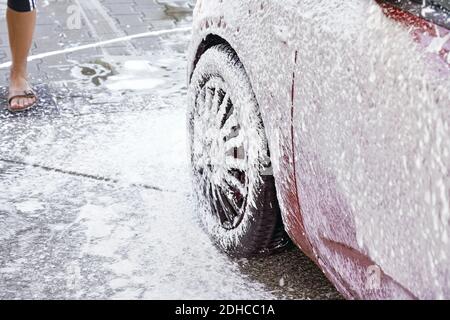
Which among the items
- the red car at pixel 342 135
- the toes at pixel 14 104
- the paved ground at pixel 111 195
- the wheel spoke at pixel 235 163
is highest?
the red car at pixel 342 135

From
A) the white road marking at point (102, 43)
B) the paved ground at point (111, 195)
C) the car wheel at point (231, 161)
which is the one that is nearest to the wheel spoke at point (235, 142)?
the car wheel at point (231, 161)

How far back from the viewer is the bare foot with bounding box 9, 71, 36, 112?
14.3ft

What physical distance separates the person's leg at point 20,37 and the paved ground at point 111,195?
189 millimetres

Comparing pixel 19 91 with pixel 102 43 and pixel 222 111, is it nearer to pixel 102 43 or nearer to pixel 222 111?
pixel 102 43

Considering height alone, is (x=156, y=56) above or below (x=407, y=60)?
below

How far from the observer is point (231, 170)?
2.77m

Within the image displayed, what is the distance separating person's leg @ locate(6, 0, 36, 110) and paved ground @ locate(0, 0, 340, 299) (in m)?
0.19

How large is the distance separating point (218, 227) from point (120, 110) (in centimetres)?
171

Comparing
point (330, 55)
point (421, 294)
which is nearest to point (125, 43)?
point (330, 55)

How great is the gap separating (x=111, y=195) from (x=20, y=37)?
1528 millimetres

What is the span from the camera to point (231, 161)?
2.74 metres

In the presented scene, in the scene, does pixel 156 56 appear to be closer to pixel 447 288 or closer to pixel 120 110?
pixel 120 110

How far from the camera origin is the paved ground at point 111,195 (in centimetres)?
275

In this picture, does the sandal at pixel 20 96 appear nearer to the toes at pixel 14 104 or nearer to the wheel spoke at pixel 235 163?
the toes at pixel 14 104
